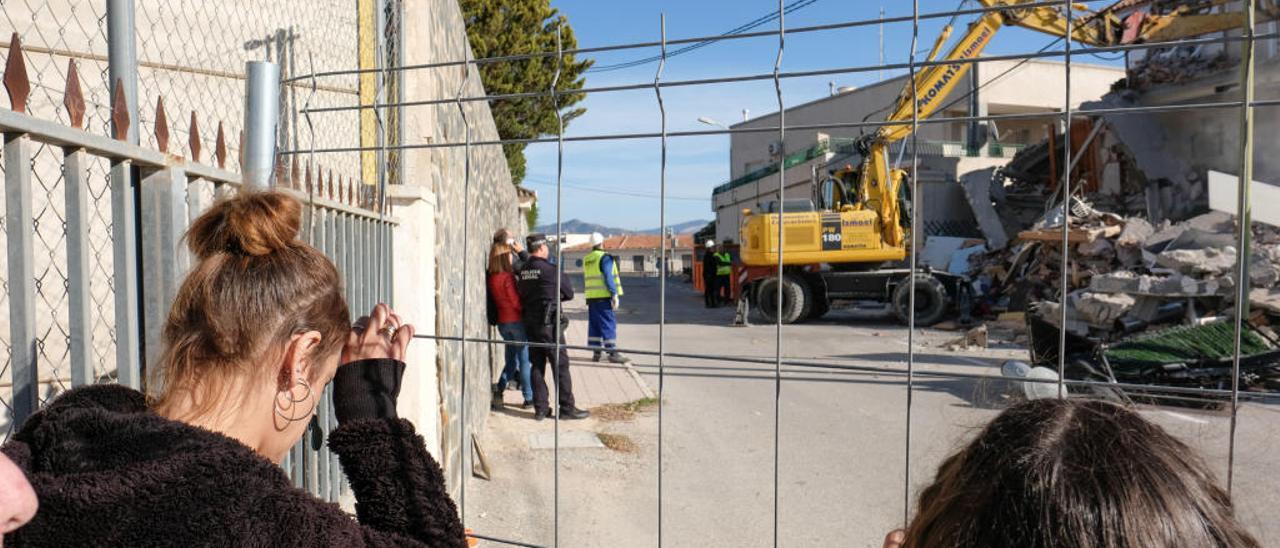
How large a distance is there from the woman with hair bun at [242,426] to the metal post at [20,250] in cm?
16

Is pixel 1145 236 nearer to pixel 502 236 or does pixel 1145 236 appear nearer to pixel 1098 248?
pixel 1098 248

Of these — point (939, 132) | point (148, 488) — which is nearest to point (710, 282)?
point (939, 132)

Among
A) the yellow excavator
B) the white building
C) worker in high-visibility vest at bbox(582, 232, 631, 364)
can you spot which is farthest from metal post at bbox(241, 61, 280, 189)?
the white building

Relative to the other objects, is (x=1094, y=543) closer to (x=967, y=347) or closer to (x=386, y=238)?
(x=386, y=238)

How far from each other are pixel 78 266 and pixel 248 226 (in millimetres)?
333

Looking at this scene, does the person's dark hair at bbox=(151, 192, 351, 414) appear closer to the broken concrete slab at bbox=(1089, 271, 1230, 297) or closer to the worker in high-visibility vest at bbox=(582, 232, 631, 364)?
the worker in high-visibility vest at bbox=(582, 232, 631, 364)

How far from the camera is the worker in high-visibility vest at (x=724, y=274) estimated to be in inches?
786

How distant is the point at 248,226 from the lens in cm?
141

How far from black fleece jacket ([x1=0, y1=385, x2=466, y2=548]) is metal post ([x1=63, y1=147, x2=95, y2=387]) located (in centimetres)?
27

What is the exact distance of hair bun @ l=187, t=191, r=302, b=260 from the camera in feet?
4.65

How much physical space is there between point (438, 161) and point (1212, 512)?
12.8ft

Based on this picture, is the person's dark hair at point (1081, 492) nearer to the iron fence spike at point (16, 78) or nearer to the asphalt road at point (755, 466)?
the asphalt road at point (755, 466)

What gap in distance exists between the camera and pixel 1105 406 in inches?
41.3

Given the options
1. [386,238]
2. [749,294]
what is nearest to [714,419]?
[386,238]
